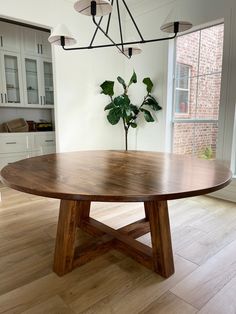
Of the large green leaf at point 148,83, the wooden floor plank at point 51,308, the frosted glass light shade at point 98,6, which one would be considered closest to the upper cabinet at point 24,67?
the large green leaf at point 148,83

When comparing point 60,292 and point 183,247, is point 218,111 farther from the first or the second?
point 60,292

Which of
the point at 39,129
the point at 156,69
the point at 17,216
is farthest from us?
the point at 39,129

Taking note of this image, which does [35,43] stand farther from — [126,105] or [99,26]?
[99,26]

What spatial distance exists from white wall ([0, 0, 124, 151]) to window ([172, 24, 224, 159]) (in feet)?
3.76

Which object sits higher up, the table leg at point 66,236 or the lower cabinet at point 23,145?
the lower cabinet at point 23,145

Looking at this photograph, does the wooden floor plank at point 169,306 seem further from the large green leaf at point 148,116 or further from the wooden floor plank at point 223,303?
the large green leaf at point 148,116

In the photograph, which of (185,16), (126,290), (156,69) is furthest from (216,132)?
(126,290)

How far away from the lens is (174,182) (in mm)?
1148

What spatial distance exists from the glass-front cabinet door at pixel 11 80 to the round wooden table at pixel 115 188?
2528mm

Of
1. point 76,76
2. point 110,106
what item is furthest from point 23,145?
point 110,106

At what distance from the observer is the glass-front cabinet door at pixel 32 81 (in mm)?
3884

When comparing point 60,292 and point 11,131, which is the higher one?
point 11,131

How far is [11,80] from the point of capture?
149 inches

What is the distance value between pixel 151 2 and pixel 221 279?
139 inches
